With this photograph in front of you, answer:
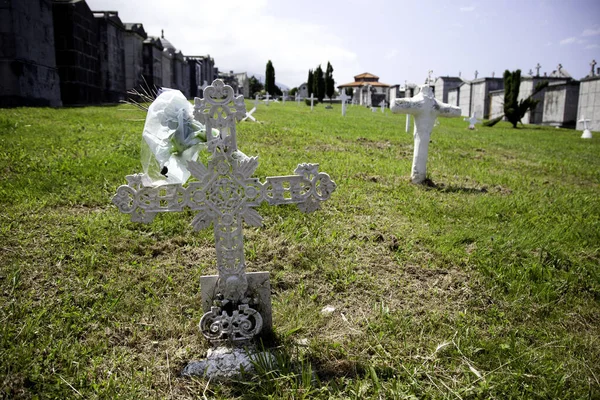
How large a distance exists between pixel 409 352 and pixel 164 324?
1.56 meters

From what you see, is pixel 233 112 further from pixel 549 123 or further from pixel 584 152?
pixel 549 123

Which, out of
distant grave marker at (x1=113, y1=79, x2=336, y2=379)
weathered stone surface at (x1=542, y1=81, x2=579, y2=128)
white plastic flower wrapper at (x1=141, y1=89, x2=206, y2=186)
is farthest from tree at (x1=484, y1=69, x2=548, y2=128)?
distant grave marker at (x1=113, y1=79, x2=336, y2=379)

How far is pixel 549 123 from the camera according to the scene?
22453 millimetres

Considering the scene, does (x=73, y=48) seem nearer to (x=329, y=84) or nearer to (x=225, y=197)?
(x=225, y=197)

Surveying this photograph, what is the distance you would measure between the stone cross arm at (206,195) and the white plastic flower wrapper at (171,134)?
537 mm

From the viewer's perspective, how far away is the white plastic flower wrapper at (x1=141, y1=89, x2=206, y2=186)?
2.96 m

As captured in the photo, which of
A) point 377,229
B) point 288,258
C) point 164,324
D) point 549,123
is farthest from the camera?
point 549,123

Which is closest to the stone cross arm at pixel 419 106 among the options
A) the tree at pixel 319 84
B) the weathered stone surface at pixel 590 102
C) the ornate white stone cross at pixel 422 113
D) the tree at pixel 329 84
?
the ornate white stone cross at pixel 422 113

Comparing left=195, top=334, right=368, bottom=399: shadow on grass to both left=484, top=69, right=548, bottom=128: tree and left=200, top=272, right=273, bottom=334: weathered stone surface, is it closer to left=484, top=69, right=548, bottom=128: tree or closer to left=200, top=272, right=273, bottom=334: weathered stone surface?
left=200, top=272, right=273, bottom=334: weathered stone surface

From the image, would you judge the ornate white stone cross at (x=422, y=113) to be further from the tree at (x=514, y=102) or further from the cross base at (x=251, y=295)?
the tree at (x=514, y=102)

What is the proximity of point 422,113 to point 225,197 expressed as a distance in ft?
14.7

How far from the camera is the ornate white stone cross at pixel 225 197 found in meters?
Result: 2.32

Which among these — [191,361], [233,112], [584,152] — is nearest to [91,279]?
[191,361]

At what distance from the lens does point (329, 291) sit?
319 cm
